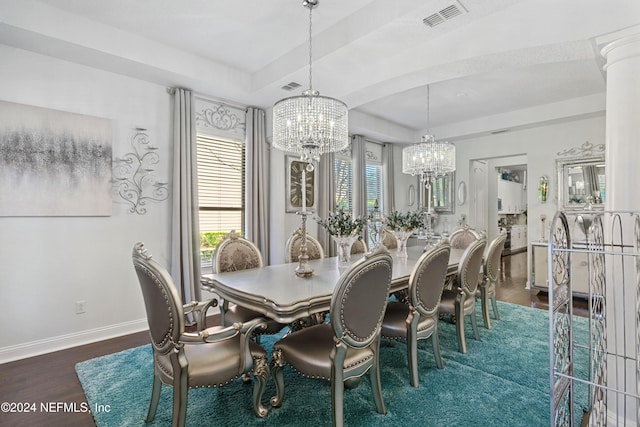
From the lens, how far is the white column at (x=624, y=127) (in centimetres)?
177

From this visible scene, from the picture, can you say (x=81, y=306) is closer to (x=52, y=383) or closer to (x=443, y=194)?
(x=52, y=383)

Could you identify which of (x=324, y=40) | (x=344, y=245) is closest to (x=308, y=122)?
(x=324, y=40)

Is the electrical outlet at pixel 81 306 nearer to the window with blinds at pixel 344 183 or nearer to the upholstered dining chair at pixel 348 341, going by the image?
the upholstered dining chair at pixel 348 341

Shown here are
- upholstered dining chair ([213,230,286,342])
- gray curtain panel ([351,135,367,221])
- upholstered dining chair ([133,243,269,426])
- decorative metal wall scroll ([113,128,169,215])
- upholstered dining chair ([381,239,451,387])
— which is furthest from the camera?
gray curtain panel ([351,135,367,221])

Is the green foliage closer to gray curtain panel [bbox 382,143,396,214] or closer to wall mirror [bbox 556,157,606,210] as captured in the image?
gray curtain panel [bbox 382,143,396,214]

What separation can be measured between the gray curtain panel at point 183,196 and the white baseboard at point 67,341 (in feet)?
1.97

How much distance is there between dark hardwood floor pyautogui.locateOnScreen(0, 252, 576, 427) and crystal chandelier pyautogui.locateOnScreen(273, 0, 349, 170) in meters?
2.36

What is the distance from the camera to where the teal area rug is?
6.25ft

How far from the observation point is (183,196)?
3617 mm

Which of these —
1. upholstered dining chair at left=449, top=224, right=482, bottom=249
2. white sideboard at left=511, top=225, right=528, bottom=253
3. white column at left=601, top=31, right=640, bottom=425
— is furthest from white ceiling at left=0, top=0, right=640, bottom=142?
white sideboard at left=511, top=225, right=528, bottom=253

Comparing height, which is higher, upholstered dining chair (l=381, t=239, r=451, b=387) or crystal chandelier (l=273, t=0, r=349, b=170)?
crystal chandelier (l=273, t=0, r=349, b=170)

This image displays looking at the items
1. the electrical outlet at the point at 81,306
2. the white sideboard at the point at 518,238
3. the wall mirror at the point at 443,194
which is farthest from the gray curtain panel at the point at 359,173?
the white sideboard at the point at 518,238

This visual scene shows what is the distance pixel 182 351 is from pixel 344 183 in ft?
14.6

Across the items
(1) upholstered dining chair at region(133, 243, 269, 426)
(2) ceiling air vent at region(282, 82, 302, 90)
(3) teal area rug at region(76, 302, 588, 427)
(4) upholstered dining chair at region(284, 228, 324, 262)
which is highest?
(2) ceiling air vent at region(282, 82, 302, 90)
